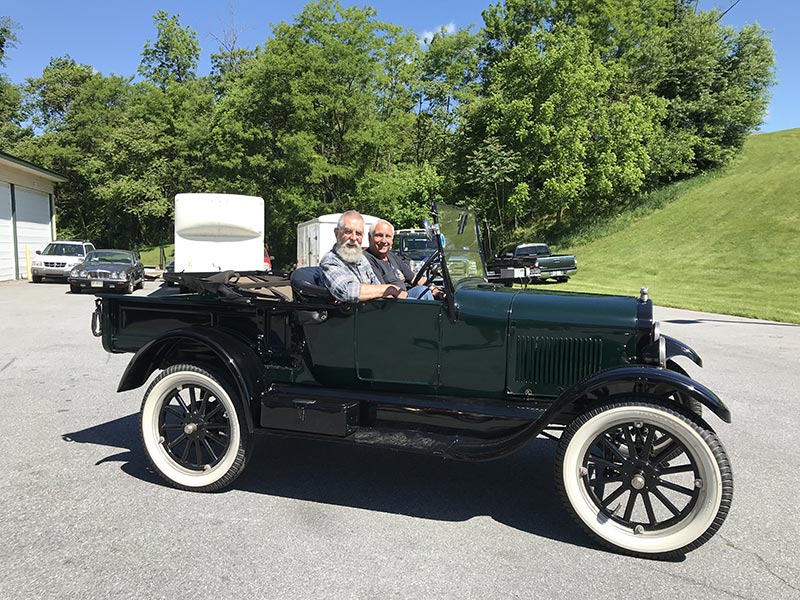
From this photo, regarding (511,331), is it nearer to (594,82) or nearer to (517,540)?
(517,540)

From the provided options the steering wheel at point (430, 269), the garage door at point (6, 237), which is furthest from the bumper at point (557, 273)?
the garage door at point (6, 237)

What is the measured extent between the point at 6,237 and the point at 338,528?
24.6 meters

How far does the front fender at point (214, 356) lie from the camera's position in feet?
11.7

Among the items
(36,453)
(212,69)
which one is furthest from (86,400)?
(212,69)

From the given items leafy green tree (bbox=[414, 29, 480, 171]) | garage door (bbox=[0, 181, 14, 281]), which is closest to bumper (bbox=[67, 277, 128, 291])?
garage door (bbox=[0, 181, 14, 281])

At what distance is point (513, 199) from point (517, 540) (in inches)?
1061

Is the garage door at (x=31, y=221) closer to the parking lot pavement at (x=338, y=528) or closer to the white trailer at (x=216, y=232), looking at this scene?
the white trailer at (x=216, y=232)

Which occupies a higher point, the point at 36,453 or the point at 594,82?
the point at 594,82

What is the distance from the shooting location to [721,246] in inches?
983

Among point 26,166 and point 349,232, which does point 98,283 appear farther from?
point 349,232

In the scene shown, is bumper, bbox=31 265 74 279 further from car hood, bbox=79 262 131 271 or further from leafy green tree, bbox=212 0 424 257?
leafy green tree, bbox=212 0 424 257

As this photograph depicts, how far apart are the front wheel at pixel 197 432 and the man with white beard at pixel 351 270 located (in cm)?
98

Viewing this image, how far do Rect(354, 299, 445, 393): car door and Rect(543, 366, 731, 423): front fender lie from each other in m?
0.78

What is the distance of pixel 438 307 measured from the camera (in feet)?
11.2
